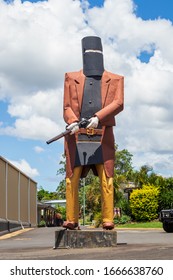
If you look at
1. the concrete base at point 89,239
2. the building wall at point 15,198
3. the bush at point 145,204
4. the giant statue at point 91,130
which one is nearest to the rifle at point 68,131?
the giant statue at point 91,130

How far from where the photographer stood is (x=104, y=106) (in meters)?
10.3

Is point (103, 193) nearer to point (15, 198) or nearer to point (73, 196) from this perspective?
point (73, 196)

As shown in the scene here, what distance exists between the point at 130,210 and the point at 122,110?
26762 millimetres

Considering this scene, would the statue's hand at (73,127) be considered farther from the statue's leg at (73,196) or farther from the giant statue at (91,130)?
the statue's leg at (73,196)

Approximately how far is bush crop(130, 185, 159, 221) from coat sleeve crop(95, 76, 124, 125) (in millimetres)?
24493

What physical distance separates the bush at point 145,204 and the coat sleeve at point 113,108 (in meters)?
24.5

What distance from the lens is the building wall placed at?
2534 centimetres

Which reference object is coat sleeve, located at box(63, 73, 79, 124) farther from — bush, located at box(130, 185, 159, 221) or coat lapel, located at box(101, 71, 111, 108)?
bush, located at box(130, 185, 159, 221)

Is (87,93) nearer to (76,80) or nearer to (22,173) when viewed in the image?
(76,80)

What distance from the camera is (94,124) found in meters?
9.98

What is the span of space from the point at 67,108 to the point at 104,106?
72 cm

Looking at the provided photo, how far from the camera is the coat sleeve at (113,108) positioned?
1008 centimetres

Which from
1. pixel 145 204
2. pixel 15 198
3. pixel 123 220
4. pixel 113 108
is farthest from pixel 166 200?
pixel 113 108
